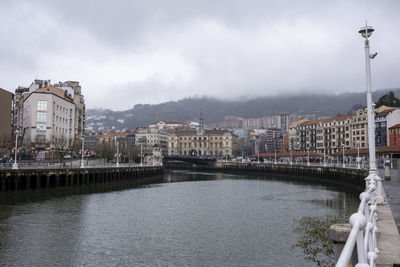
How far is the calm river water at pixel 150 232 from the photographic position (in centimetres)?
2100

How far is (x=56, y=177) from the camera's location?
2377 inches

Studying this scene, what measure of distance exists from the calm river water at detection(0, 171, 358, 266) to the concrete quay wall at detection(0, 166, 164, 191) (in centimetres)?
798

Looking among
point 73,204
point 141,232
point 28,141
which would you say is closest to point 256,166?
point 28,141

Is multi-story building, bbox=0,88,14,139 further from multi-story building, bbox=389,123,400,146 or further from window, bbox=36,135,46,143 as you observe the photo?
multi-story building, bbox=389,123,400,146

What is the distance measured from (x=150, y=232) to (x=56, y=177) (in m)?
37.6

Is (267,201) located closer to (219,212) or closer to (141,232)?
(219,212)

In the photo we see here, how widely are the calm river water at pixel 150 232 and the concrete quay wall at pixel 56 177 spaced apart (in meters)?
7.98

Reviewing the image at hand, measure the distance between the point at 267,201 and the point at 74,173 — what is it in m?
35.0

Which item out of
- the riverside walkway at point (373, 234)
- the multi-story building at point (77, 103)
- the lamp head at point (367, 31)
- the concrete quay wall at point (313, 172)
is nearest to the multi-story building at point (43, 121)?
the multi-story building at point (77, 103)

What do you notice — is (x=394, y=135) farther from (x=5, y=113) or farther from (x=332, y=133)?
(x=5, y=113)

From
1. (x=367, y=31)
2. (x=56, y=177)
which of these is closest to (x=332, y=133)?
(x=56, y=177)

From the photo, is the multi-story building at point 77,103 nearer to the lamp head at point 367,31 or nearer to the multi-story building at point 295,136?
the multi-story building at point 295,136

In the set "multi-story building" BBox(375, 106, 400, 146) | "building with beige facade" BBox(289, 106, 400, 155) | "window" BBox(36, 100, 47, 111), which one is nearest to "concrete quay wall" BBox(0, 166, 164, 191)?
"window" BBox(36, 100, 47, 111)

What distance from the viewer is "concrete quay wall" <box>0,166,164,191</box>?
52.3m
